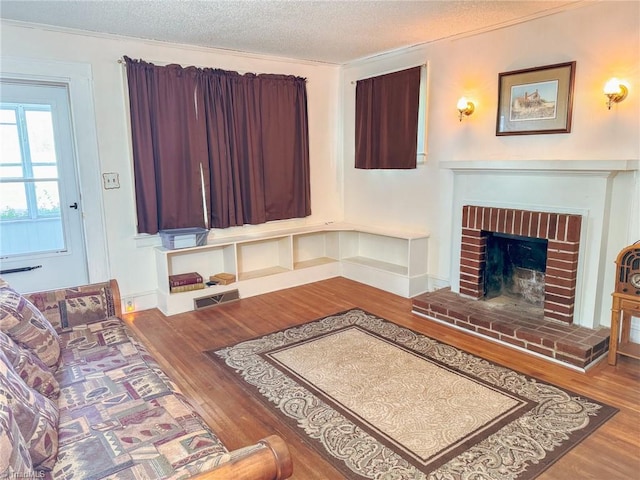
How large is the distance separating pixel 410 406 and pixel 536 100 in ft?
8.45

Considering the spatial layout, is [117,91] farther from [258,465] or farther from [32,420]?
[258,465]

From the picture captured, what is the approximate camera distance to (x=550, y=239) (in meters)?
3.30

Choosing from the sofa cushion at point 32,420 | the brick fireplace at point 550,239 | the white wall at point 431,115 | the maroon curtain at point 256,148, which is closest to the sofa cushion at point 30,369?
the sofa cushion at point 32,420

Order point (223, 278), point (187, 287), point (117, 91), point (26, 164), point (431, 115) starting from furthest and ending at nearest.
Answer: point (223, 278) → point (431, 115) → point (187, 287) → point (117, 91) → point (26, 164)

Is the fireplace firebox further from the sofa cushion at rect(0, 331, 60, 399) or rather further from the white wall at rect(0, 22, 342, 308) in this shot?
the sofa cushion at rect(0, 331, 60, 399)

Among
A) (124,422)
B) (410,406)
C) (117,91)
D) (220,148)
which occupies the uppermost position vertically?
(117,91)

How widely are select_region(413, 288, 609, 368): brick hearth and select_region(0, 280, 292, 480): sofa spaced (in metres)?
Answer: 2.42

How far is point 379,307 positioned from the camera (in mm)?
4168

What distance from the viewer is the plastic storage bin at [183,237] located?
4.02 metres

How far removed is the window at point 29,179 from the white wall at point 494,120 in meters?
3.16

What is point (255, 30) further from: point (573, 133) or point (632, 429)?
point (632, 429)

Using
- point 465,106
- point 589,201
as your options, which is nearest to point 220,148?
point 465,106

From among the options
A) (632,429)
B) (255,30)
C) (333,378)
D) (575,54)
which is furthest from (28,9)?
(632,429)

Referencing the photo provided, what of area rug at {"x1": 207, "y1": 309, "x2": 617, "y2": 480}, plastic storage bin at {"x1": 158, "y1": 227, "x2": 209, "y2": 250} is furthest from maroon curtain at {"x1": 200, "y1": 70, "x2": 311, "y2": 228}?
area rug at {"x1": 207, "y1": 309, "x2": 617, "y2": 480}
